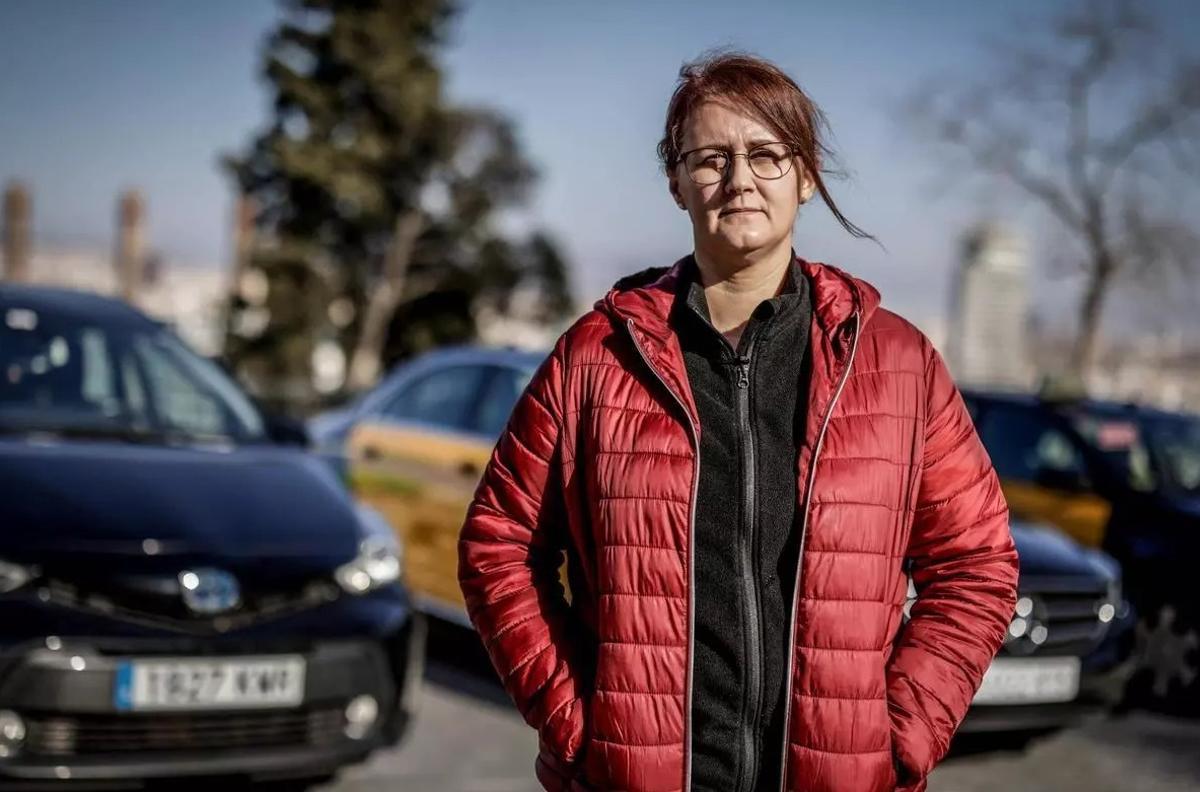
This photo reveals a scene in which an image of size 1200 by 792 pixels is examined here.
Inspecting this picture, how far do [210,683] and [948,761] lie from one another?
3.00 m

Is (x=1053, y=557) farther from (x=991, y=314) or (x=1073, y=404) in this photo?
(x=991, y=314)

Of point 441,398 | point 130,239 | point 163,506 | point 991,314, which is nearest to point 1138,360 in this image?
point 991,314

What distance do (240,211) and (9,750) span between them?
38579 mm

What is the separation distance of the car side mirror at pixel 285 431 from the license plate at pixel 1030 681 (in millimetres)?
2612

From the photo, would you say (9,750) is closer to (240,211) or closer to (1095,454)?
(1095,454)

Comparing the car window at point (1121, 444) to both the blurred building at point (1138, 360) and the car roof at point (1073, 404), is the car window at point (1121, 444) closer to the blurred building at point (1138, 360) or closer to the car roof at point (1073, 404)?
the car roof at point (1073, 404)

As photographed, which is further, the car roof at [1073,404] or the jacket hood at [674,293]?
the car roof at [1073,404]

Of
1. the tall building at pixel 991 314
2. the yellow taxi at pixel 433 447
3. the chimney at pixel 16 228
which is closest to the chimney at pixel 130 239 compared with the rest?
the chimney at pixel 16 228

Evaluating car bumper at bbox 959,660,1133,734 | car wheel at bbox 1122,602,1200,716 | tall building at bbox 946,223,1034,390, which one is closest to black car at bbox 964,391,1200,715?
car wheel at bbox 1122,602,1200,716

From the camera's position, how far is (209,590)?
4121mm

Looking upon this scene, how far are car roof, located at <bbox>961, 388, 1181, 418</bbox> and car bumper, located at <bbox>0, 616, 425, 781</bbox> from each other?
4182 millimetres

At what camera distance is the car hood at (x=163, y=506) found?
13.4 ft

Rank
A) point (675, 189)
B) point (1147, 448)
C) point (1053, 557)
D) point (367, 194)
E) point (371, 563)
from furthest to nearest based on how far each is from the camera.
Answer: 1. point (367, 194)
2. point (1147, 448)
3. point (1053, 557)
4. point (371, 563)
5. point (675, 189)

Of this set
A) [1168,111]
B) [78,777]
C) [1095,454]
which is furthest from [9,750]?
[1168,111]
